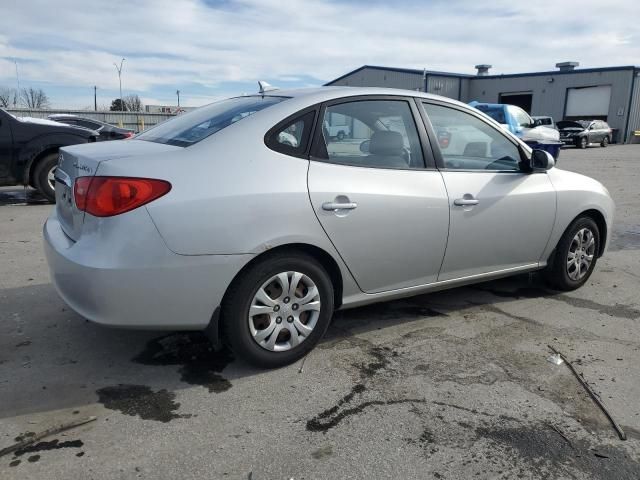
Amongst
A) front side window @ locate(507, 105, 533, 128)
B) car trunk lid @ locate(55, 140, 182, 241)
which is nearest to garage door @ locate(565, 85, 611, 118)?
front side window @ locate(507, 105, 533, 128)

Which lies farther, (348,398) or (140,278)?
(348,398)

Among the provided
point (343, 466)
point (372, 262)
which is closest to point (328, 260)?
point (372, 262)

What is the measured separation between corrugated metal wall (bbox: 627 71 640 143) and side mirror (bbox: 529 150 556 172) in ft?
130

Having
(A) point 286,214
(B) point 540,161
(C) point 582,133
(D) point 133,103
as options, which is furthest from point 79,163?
(D) point 133,103

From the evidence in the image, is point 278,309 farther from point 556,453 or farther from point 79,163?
point 556,453

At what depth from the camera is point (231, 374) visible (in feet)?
10.5

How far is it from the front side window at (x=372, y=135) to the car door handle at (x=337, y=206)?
0.90ft

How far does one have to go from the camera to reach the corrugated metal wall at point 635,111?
3741 centimetres

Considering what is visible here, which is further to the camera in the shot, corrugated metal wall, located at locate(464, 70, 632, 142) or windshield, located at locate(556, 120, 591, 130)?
corrugated metal wall, located at locate(464, 70, 632, 142)

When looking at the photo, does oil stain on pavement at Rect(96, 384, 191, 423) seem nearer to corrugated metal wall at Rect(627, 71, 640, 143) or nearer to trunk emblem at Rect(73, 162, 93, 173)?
trunk emblem at Rect(73, 162, 93, 173)

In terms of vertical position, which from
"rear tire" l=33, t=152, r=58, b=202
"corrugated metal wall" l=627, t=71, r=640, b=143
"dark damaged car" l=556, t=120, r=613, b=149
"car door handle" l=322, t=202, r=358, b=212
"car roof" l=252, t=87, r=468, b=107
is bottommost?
"rear tire" l=33, t=152, r=58, b=202

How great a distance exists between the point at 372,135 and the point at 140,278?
1731 millimetres

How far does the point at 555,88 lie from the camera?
135ft

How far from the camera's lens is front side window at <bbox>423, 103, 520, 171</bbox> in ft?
12.6
